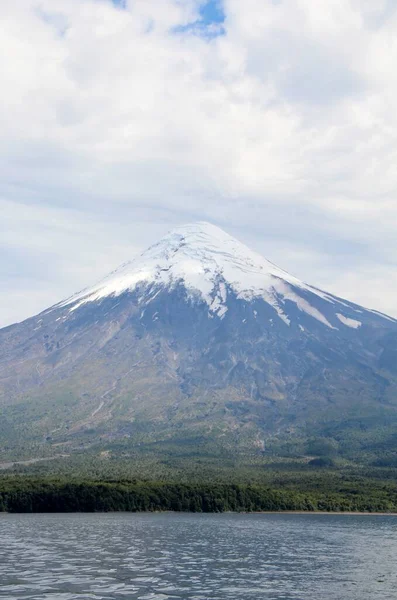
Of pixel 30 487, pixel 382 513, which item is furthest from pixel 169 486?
pixel 382 513

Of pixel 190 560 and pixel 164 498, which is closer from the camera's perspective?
pixel 190 560

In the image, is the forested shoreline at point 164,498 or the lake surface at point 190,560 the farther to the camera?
the forested shoreline at point 164,498

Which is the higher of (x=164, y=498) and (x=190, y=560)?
(x=164, y=498)

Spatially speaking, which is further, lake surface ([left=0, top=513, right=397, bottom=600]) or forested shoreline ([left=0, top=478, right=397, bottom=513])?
forested shoreline ([left=0, top=478, right=397, bottom=513])

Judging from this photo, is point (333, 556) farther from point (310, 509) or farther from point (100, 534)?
point (310, 509)

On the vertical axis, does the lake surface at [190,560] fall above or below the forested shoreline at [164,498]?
below
